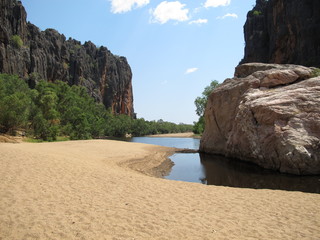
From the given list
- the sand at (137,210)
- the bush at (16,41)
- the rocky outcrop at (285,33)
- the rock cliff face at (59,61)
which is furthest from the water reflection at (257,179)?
the bush at (16,41)

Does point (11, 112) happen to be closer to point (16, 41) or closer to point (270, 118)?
point (270, 118)

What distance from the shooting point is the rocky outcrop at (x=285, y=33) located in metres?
46.2

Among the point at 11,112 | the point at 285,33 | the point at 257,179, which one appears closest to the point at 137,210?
the point at 257,179

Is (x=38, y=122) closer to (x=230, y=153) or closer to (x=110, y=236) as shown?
(x=230, y=153)

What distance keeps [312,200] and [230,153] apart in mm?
13535

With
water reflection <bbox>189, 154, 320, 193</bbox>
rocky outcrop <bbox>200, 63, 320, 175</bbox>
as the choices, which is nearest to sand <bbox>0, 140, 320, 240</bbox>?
water reflection <bbox>189, 154, 320, 193</bbox>

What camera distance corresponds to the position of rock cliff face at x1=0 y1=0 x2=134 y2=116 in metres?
63.6

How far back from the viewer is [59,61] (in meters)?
91.8

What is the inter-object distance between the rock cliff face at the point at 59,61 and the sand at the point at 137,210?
6078cm

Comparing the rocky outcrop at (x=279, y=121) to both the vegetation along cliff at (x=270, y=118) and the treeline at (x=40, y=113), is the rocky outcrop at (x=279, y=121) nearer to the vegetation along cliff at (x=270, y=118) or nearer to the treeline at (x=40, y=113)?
the vegetation along cliff at (x=270, y=118)

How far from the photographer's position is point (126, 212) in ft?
21.7

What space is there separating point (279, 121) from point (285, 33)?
47.0 m

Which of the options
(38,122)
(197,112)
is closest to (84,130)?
(38,122)

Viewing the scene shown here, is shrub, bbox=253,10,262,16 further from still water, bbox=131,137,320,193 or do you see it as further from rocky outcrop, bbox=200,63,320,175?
still water, bbox=131,137,320,193
